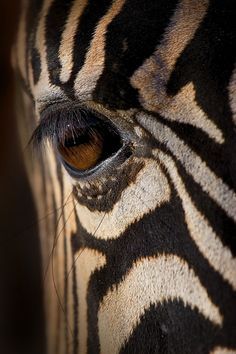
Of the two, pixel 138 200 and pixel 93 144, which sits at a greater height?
pixel 93 144

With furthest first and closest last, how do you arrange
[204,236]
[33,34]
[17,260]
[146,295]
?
[17,260]
[33,34]
[146,295]
[204,236]

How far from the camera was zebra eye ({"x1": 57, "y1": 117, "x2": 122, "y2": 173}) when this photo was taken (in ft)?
4.46

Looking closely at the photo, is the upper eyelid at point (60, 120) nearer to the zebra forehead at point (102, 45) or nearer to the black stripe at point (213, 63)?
the zebra forehead at point (102, 45)

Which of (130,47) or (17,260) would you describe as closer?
(130,47)

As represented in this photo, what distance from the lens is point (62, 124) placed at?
1.41 m

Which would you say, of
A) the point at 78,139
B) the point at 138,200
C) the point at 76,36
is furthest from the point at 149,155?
the point at 76,36

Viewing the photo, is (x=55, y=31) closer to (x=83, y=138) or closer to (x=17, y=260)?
(x=83, y=138)

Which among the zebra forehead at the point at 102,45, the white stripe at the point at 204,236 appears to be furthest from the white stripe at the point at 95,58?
the white stripe at the point at 204,236

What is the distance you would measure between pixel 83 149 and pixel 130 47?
0.27 m

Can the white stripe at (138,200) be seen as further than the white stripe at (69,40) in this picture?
No

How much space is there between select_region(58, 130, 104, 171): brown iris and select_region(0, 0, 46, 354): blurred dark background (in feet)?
2.64

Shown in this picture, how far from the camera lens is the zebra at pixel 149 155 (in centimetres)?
117

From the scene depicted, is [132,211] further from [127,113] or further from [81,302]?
[81,302]

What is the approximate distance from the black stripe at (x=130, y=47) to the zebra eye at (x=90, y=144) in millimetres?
91
